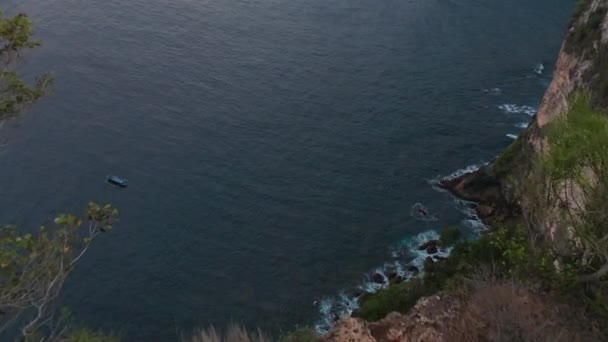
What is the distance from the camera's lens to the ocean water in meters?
45.9

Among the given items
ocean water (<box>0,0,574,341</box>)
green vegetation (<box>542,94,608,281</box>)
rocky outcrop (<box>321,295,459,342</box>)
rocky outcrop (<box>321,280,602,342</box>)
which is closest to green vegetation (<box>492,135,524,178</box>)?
ocean water (<box>0,0,574,341</box>)

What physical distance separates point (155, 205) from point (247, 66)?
24.1 metres

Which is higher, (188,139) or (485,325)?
(485,325)

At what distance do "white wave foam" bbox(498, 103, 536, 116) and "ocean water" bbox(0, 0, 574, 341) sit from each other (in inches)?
14.0

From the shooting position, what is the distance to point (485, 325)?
16281 mm

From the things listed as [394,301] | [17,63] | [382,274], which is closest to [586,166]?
[17,63]

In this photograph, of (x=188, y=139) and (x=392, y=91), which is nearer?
(x=188, y=139)

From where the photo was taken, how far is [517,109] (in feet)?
218

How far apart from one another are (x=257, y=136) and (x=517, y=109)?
27.8 meters

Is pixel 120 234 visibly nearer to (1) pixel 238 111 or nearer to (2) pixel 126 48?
(1) pixel 238 111

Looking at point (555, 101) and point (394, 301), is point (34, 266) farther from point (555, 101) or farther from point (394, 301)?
point (555, 101)

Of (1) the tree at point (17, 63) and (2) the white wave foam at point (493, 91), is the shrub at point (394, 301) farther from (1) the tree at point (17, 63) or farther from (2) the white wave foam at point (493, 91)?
(2) the white wave foam at point (493, 91)

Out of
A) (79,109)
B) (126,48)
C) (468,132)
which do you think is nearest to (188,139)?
(79,109)

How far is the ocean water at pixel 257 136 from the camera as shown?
4594 centimetres
